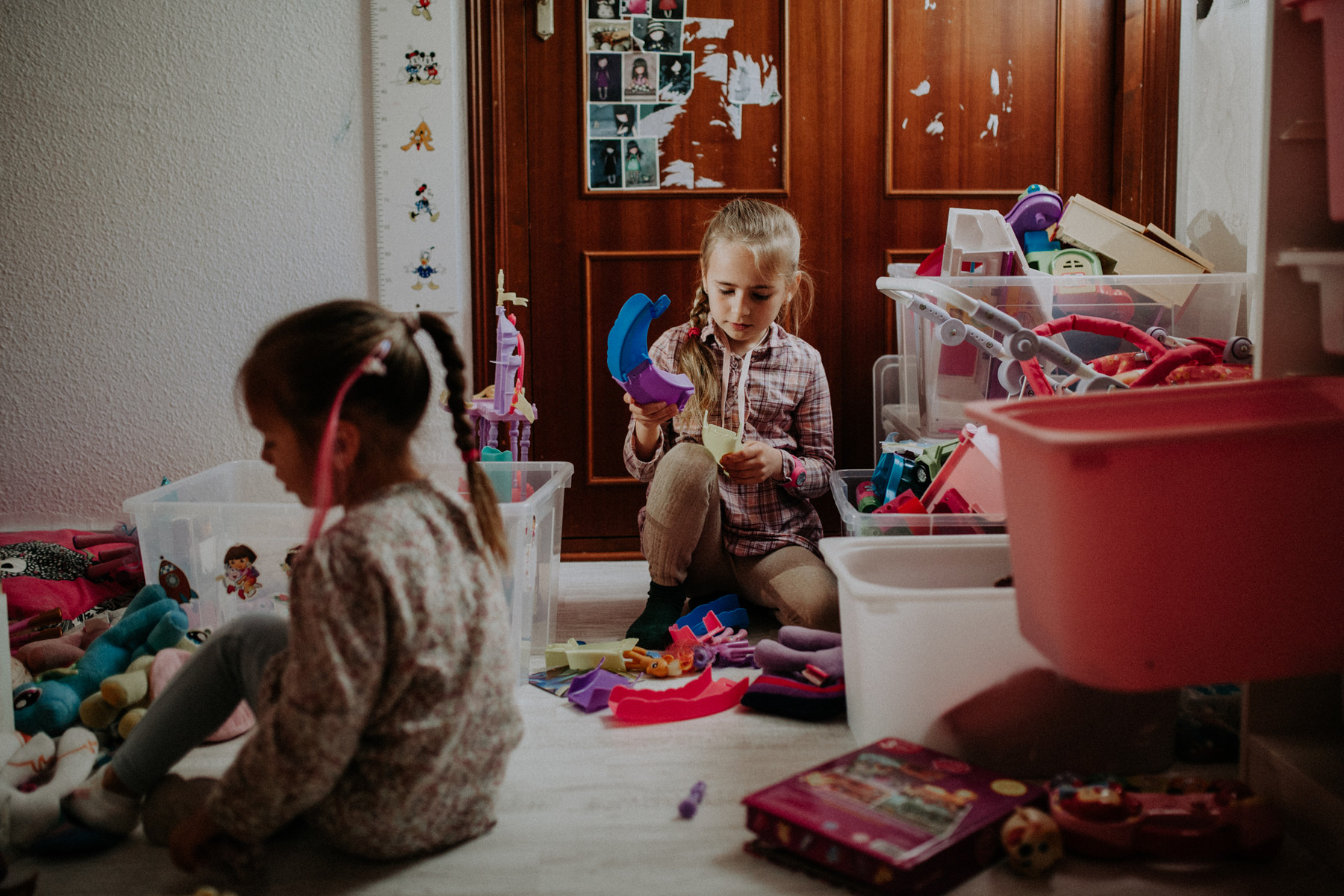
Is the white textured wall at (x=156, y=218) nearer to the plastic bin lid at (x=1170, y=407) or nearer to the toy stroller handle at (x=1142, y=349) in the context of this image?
the toy stroller handle at (x=1142, y=349)

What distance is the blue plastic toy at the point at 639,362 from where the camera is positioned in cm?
171

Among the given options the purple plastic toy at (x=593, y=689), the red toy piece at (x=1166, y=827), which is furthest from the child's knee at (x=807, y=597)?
the red toy piece at (x=1166, y=827)

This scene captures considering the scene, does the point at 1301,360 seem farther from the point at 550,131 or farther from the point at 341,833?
the point at 550,131

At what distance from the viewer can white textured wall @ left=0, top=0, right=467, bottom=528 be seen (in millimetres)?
2322

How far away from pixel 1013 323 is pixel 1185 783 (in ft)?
2.02

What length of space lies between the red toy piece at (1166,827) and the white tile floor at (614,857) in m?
0.01

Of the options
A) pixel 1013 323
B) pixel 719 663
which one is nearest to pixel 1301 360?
pixel 1013 323

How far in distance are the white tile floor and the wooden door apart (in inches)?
45.9

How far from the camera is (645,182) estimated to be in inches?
92.0

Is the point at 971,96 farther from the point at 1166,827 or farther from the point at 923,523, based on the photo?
the point at 1166,827

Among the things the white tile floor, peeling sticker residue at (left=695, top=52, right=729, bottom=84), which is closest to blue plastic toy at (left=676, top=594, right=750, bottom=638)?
the white tile floor

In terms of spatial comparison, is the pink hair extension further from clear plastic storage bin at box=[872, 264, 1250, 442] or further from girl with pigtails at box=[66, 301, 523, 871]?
clear plastic storage bin at box=[872, 264, 1250, 442]

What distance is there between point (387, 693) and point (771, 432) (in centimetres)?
110

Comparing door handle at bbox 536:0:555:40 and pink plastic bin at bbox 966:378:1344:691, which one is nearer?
pink plastic bin at bbox 966:378:1344:691
